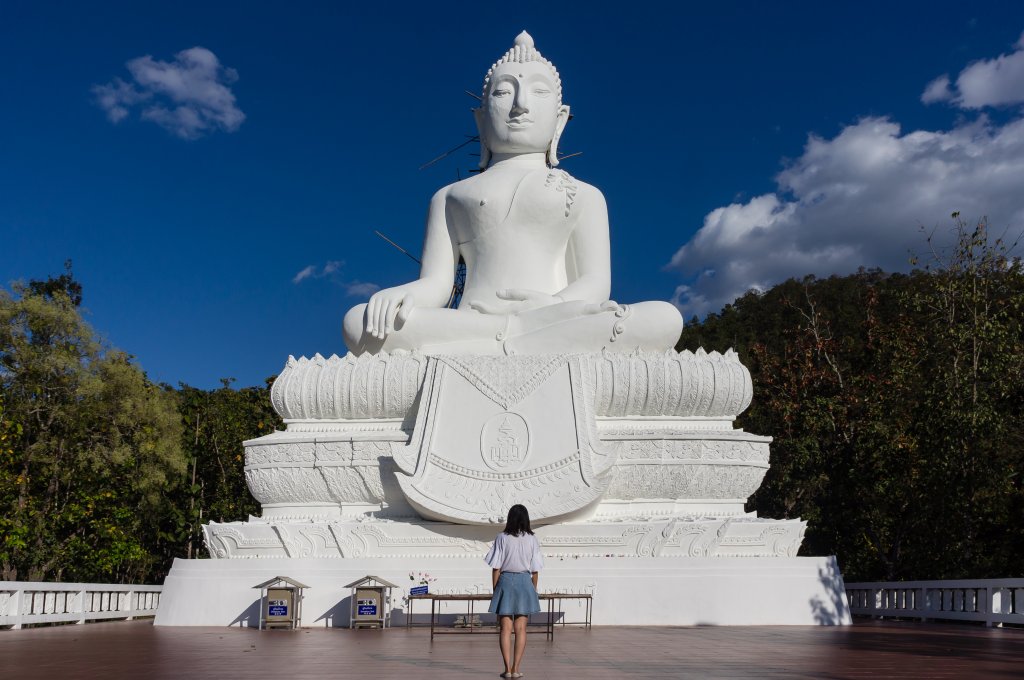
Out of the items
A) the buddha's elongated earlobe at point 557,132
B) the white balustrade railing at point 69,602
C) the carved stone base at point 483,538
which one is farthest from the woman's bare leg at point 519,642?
the buddha's elongated earlobe at point 557,132

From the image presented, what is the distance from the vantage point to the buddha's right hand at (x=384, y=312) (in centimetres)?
1384

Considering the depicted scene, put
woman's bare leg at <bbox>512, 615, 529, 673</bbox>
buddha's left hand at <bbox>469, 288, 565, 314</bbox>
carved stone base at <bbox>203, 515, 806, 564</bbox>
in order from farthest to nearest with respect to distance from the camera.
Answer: buddha's left hand at <bbox>469, 288, 565, 314</bbox> < carved stone base at <bbox>203, 515, 806, 564</bbox> < woman's bare leg at <bbox>512, 615, 529, 673</bbox>

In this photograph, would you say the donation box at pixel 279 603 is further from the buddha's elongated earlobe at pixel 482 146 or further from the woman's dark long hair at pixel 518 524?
the buddha's elongated earlobe at pixel 482 146

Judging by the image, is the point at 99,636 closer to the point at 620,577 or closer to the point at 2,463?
the point at 620,577

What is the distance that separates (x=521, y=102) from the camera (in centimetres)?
1541

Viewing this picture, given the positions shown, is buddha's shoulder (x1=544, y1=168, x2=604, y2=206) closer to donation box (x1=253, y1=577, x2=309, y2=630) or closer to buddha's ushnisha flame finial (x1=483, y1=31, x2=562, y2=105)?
buddha's ushnisha flame finial (x1=483, y1=31, x2=562, y2=105)

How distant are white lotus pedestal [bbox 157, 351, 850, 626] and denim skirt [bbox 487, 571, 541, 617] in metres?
4.47

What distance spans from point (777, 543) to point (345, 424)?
17.4 ft

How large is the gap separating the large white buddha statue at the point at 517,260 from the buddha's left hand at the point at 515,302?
16mm

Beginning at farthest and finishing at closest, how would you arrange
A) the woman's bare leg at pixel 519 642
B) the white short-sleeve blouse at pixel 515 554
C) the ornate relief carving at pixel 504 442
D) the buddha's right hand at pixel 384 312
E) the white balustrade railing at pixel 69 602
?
the buddha's right hand at pixel 384 312, the ornate relief carving at pixel 504 442, the white balustrade railing at pixel 69 602, the white short-sleeve blouse at pixel 515 554, the woman's bare leg at pixel 519 642

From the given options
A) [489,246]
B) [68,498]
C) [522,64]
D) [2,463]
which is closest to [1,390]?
[2,463]

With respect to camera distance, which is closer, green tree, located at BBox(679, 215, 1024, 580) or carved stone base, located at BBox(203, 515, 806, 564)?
carved stone base, located at BBox(203, 515, 806, 564)

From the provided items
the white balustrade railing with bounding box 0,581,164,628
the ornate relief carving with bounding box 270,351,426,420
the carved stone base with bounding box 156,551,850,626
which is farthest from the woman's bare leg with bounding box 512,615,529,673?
the ornate relief carving with bounding box 270,351,426,420

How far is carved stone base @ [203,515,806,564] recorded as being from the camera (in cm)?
1163
